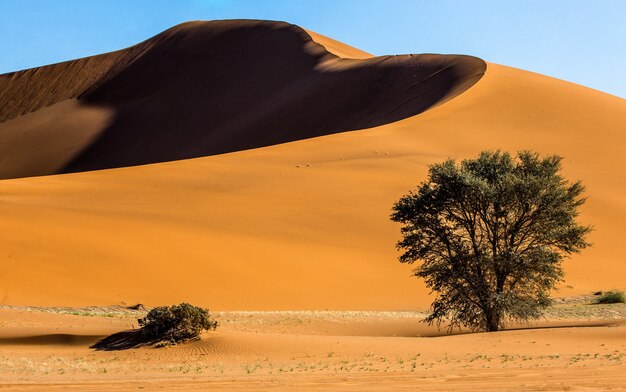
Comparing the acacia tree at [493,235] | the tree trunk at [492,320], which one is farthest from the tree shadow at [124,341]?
the tree trunk at [492,320]

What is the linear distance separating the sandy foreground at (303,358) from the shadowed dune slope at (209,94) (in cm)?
3424

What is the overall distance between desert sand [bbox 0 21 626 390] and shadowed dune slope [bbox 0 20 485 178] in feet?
1.12

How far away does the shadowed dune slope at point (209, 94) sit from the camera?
58000 mm

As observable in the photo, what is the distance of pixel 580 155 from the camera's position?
3838cm

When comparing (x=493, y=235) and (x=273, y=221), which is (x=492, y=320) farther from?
(x=273, y=221)

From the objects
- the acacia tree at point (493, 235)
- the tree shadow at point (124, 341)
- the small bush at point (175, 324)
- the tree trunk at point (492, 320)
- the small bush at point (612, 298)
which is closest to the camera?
the tree shadow at point (124, 341)

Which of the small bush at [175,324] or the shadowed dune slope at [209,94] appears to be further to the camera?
the shadowed dune slope at [209,94]

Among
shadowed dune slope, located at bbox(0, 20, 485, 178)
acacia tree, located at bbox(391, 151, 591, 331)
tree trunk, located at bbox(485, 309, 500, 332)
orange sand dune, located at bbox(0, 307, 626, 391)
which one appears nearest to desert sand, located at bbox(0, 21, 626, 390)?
orange sand dune, located at bbox(0, 307, 626, 391)

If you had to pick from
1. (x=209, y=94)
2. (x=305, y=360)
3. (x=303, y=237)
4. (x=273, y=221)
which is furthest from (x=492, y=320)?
(x=209, y=94)

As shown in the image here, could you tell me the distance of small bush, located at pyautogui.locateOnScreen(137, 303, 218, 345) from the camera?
616 inches

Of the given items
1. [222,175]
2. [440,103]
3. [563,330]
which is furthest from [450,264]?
[440,103]

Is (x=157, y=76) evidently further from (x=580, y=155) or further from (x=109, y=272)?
(x=109, y=272)

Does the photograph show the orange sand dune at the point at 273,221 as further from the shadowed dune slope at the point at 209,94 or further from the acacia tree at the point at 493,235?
the shadowed dune slope at the point at 209,94

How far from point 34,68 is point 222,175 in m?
72.1
